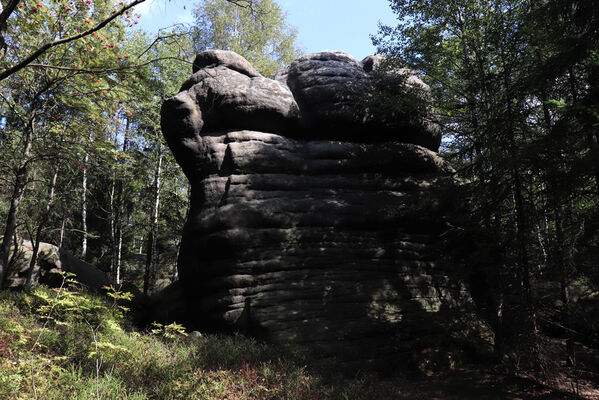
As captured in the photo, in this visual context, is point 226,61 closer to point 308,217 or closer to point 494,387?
point 308,217

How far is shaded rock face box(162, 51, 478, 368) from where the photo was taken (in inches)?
375

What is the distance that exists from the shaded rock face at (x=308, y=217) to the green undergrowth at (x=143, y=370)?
229 cm

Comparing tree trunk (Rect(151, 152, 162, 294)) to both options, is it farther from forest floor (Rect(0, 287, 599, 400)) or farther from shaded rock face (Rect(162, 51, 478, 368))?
forest floor (Rect(0, 287, 599, 400))

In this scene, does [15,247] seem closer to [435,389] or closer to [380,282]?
[380,282]

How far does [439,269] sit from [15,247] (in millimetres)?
17537

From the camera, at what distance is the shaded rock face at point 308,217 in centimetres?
953

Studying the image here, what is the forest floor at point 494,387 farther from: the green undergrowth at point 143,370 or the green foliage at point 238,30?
the green foliage at point 238,30

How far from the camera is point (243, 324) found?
934 centimetres

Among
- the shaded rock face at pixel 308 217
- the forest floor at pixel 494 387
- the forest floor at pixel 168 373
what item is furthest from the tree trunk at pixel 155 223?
the forest floor at pixel 494 387

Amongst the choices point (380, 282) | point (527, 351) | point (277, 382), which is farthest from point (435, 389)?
point (277, 382)

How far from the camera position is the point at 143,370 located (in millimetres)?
5531

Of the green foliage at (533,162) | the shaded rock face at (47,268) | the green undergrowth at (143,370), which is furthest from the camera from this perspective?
the shaded rock face at (47,268)

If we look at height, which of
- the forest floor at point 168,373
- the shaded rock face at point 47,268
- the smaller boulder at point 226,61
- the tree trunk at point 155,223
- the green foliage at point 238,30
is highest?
the green foliage at point 238,30

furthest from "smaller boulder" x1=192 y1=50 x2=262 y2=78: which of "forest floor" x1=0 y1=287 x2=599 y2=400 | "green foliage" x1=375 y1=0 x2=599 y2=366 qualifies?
"forest floor" x1=0 y1=287 x2=599 y2=400
